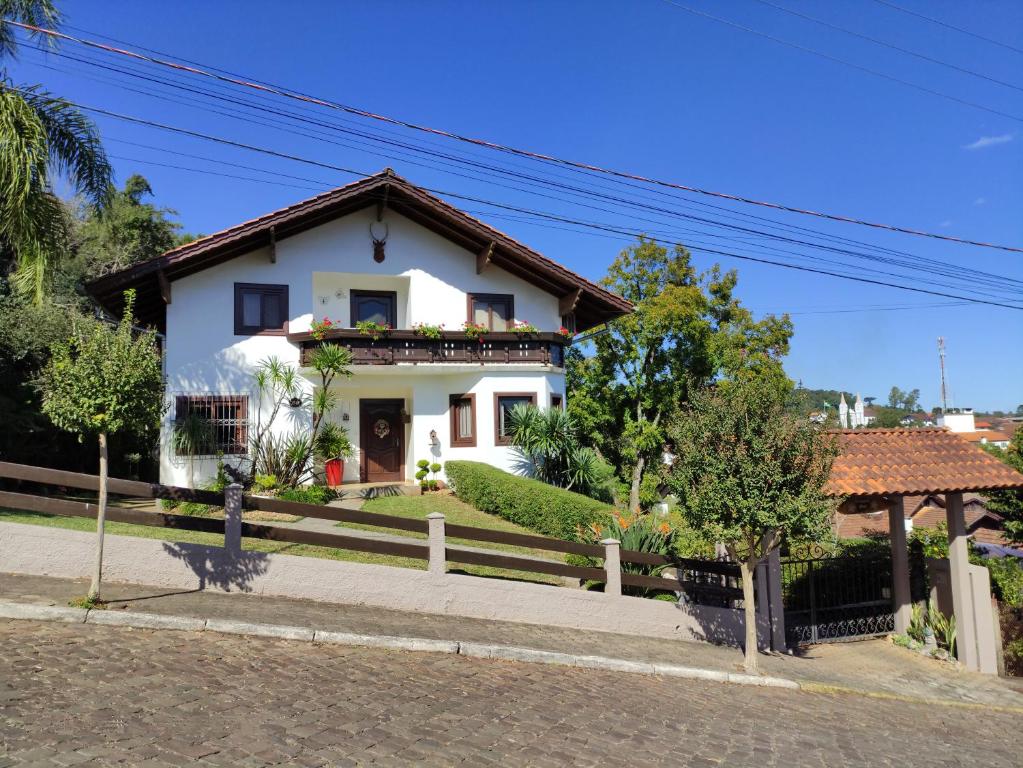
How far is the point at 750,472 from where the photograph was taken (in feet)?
27.3

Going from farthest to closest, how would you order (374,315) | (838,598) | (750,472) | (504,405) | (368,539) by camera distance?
1. (374,315)
2. (504,405)
3. (838,598)
4. (368,539)
5. (750,472)

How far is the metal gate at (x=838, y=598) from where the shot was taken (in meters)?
10.9

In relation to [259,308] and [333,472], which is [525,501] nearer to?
[333,472]

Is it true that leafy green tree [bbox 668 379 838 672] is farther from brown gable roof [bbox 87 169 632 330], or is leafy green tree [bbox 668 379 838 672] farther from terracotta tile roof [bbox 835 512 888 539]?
terracotta tile roof [bbox 835 512 888 539]

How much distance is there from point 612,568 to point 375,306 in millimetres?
12766

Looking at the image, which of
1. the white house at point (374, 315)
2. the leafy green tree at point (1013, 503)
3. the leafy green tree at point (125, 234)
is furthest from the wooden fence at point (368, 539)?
the leafy green tree at point (125, 234)

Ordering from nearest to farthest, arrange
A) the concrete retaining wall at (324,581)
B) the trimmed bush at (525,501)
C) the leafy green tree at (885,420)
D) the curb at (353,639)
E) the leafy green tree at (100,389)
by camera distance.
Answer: the curb at (353,639) < the leafy green tree at (100,389) < the concrete retaining wall at (324,581) < the trimmed bush at (525,501) < the leafy green tree at (885,420)

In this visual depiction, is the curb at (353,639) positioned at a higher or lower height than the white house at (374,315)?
lower

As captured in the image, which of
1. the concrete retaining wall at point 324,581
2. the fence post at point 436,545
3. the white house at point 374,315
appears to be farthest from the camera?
the white house at point 374,315

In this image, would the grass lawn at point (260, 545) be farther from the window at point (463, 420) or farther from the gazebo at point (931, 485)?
the window at point (463, 420)

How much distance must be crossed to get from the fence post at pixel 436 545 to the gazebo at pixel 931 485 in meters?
5.99

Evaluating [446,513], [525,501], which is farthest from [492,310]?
[525,501]

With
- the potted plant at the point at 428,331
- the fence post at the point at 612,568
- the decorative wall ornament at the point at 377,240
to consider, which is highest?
the decorative wall ornament at the point at 377,240

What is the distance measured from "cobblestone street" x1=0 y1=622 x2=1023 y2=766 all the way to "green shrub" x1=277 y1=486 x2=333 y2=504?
8349mm
